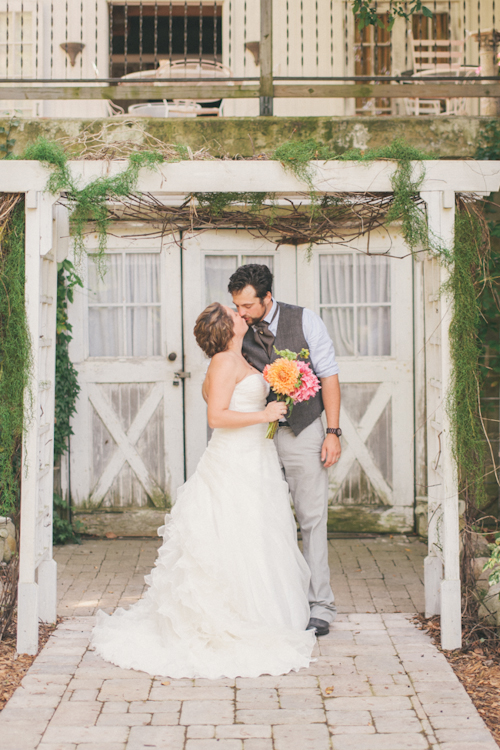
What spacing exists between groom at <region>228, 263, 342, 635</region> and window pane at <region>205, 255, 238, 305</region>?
2.07 m

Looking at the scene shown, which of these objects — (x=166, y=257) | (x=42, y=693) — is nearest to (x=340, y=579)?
(x=42, y=693)

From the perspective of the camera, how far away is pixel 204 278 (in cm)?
627

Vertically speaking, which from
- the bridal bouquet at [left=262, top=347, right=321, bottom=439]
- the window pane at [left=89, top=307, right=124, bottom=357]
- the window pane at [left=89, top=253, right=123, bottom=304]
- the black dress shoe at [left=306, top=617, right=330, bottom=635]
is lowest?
the black dress shoe at [left=306, top=617, right=330, bottom=635]

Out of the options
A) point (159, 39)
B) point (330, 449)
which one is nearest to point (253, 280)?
point (330, 449)

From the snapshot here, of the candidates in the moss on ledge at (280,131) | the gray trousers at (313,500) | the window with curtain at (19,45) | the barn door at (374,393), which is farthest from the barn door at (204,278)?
the window with curtain at (19,45)

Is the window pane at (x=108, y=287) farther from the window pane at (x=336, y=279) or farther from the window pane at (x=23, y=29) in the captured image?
the window pane at (x=23, y=29)

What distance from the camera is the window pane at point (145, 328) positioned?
632 centimetres

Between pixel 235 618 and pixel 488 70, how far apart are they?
4941 mm

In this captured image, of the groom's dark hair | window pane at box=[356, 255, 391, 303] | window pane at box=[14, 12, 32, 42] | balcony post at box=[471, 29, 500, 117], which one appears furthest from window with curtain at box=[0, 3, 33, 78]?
the groom's dark hair

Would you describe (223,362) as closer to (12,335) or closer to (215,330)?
(215,330)

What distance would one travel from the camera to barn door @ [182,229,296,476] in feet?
20.4

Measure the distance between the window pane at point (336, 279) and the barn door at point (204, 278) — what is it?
27 centimetres

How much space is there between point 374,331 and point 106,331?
2380 millimetres

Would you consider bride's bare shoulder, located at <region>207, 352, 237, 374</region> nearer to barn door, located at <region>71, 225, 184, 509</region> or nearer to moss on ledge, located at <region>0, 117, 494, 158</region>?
moss on ledge, located at <region>0, 117, 494, 158</region>
